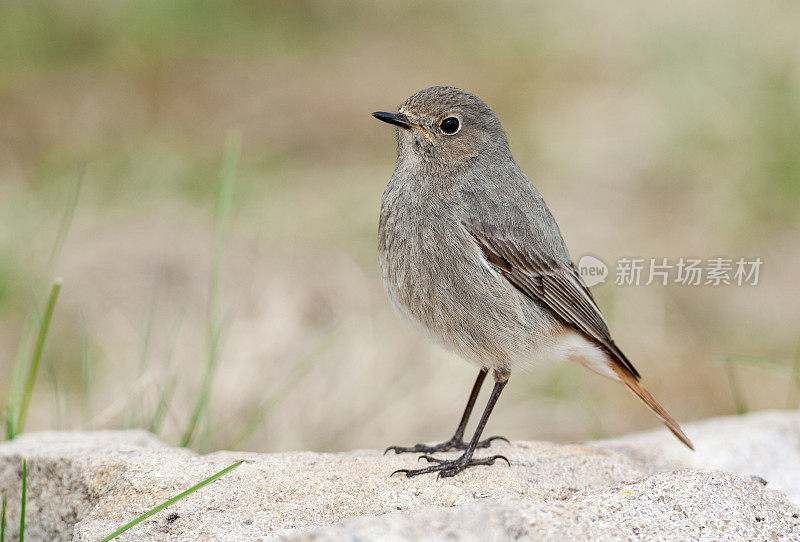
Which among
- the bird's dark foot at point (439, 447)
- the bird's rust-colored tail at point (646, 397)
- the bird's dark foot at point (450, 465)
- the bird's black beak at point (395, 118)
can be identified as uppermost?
the bird's black beak at point (395, 118)

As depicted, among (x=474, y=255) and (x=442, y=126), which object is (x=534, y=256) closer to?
(x=474, y=255)

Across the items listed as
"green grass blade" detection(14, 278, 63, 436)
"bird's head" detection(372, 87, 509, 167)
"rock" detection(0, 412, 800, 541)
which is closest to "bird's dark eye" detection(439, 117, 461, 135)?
"bird's head" detection(372, 87, 509, 167)

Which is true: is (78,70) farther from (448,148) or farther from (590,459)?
(590,459)

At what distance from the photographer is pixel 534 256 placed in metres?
4.14

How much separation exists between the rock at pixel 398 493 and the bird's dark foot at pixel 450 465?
0.05 meters

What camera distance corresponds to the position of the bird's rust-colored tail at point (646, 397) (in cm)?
415

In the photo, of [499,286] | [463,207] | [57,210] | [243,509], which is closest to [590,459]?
[499,286]

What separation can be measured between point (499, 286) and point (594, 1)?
28.3 ft

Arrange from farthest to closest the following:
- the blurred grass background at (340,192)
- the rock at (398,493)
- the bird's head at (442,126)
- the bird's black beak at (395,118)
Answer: the blurred grass background at (340,192) < the bird's head at (442,126) < the bird's black beak at (395,118) < the rock at (398,493)

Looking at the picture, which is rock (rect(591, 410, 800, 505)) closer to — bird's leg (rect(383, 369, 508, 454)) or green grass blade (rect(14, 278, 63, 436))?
bird's leg (rect(383, 369, 508, 454))

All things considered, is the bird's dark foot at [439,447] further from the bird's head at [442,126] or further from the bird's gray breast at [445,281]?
the bird's head at [442,126]

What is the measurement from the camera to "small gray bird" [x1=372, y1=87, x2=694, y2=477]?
390 centimetres

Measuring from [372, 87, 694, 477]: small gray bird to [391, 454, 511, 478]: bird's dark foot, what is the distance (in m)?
0.01

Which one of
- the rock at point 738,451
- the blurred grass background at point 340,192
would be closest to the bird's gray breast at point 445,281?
the rock at point 738,451
